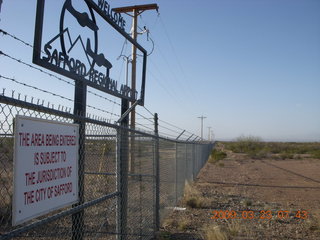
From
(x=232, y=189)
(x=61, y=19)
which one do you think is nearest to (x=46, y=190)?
(x=61, y=19)

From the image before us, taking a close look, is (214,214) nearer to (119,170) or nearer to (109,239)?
(109,239)

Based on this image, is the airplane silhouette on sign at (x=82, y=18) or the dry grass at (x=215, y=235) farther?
the dry grass at (x=215, y=235)

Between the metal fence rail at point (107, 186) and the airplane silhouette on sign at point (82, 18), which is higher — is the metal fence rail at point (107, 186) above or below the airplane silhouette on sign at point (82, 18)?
Answer: below

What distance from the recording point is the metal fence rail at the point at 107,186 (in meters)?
3.35

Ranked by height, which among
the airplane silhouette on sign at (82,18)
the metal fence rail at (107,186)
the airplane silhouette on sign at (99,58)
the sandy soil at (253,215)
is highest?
the airplane silhouette on sign at (82,18)

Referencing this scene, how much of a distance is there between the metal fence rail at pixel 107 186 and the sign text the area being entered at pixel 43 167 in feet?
0.36

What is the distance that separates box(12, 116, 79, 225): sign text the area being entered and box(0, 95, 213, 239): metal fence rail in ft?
0.36

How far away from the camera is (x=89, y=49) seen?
5188 mm

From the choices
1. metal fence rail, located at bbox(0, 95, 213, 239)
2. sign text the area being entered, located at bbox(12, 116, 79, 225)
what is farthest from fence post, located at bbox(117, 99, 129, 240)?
sign text the area being entered, located at bbox(12, 116, 79, 225)

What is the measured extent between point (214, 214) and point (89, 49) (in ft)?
18.2
